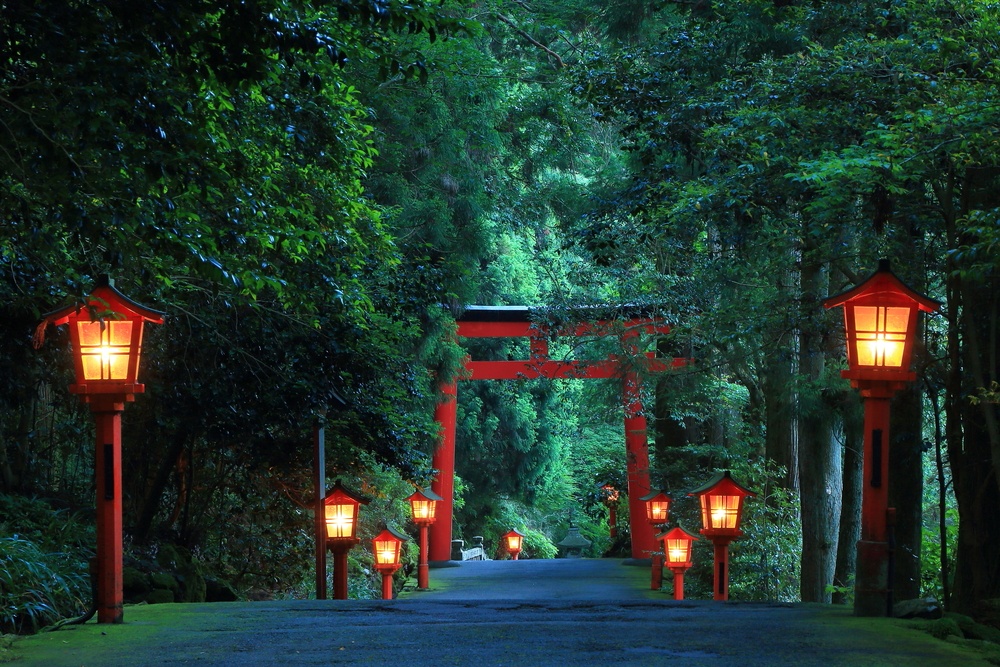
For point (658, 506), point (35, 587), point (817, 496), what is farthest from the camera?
point (658, 506)

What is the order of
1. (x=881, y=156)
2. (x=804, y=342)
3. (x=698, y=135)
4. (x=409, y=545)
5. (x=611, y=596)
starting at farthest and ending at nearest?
(x=409, y=545) < (x=611, y=596) < (x=804, y=342) < (x=698, y=135) < (x=881, y=156)

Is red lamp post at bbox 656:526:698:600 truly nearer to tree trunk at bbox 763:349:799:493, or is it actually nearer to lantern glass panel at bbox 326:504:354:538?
tree trunk at bbox 763:349:799:493

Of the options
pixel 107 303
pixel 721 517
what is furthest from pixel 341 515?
pixel 107 303

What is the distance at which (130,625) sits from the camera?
22.6 feet

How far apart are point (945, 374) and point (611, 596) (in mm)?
7831

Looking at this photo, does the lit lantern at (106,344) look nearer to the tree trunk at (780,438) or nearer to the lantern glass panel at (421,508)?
the tree trunk at (780,438)

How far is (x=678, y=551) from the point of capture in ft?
53.3

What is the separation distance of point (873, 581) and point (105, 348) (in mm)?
4801

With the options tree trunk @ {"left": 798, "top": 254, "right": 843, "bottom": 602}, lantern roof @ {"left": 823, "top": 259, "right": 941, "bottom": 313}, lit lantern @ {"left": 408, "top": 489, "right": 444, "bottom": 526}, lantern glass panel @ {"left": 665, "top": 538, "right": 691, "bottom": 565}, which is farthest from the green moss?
lit lantern @ {"left": 408, "top": 489, "right": 444, "bottom": 526}

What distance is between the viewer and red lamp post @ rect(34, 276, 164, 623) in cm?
698

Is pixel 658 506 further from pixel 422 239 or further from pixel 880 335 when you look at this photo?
pixel 880 335

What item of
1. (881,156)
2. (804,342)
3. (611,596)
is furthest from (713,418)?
(881,156)

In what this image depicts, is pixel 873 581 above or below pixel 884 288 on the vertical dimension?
below

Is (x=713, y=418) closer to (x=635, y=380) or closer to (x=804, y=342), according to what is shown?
(x=635, y=380)
